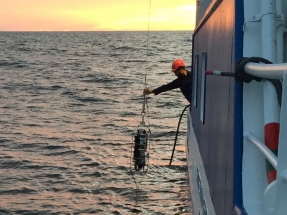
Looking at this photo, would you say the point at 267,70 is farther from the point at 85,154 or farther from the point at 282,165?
the point at 85,154

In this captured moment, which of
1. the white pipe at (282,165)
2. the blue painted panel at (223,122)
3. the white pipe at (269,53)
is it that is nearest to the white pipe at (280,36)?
the white pipe at (269,53)

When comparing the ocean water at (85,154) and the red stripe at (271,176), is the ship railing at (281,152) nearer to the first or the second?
the red stripe at (271,176)

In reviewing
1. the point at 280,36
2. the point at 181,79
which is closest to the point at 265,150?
the point at 280,36

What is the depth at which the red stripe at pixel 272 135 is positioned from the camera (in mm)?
2227

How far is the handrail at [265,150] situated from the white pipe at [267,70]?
333mm

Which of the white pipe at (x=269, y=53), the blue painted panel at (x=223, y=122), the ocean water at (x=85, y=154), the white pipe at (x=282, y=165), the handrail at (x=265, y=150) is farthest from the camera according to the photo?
the ocean water at (x=85, y=154)

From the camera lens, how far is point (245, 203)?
259 cm

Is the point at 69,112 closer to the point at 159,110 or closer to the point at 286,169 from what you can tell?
the point at 159,110

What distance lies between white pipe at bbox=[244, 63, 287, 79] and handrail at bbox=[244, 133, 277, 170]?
0.33 metres

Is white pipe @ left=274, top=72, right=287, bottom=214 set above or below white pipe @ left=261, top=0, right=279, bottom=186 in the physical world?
below

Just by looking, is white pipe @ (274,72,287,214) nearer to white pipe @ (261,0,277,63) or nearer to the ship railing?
the ship railing

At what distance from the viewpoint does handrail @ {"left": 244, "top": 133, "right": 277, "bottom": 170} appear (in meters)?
2.03

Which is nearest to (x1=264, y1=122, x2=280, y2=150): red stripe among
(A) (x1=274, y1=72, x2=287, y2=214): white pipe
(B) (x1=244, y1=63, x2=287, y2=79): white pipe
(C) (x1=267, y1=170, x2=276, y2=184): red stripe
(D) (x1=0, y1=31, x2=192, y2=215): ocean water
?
(C) (x1=267, y1=170, x2=276, y2=184): red stripe

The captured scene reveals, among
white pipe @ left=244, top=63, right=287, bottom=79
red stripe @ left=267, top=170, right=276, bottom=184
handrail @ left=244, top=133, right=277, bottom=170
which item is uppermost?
white pipe @ left=244, top=63, right=287, bottom=79
